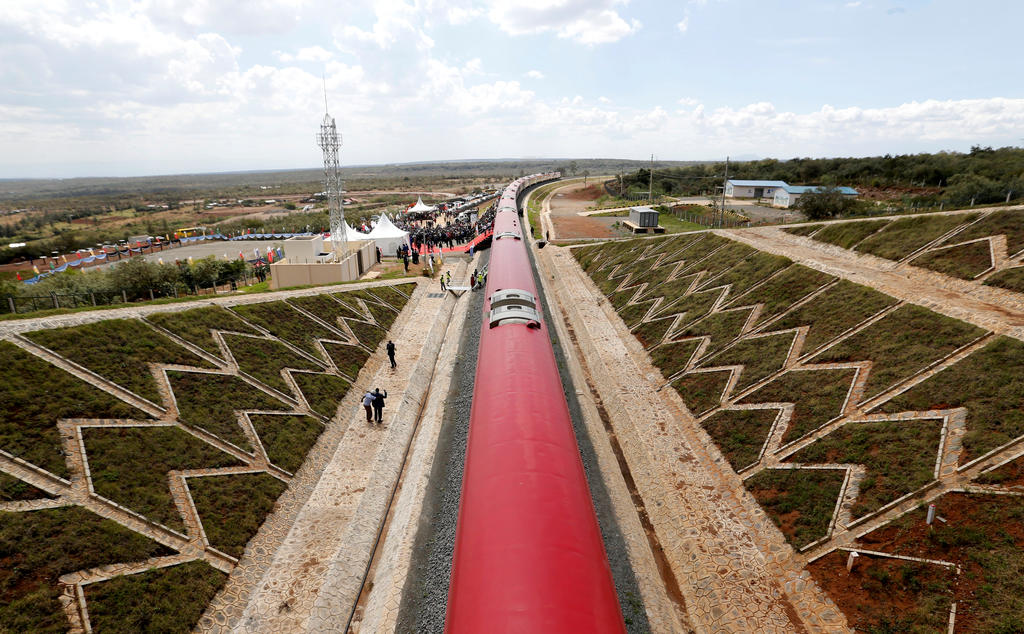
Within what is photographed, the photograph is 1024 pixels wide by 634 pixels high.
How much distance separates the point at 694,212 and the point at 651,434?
5053 centimetres

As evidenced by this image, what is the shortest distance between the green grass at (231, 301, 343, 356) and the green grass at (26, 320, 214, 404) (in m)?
4.45

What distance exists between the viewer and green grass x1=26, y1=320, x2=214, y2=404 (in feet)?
47.5

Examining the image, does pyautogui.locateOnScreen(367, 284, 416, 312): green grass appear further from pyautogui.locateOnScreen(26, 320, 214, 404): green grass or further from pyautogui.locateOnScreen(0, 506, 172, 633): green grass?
pyautogui.locateOnScreen(0, 506, 172, 633): green grass

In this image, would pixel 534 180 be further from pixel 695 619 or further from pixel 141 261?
pixel 695 619

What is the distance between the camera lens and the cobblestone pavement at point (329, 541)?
35.6 feet

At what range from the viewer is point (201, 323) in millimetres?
19078

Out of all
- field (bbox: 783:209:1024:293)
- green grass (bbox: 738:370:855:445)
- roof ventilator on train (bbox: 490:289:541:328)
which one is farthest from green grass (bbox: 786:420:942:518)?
roof ventilator on train (bbox: 490:289:541:328)

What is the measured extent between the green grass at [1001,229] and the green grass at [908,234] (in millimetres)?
757

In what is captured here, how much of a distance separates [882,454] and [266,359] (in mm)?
22680

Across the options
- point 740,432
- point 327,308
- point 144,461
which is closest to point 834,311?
point 740,432

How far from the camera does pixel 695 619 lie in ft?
35.8

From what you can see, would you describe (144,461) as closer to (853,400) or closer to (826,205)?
(853,400)

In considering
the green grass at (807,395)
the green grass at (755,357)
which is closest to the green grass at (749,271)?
the green grass at (755,357)

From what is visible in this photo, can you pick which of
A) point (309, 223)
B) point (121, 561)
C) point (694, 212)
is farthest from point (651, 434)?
point (309, 223)
